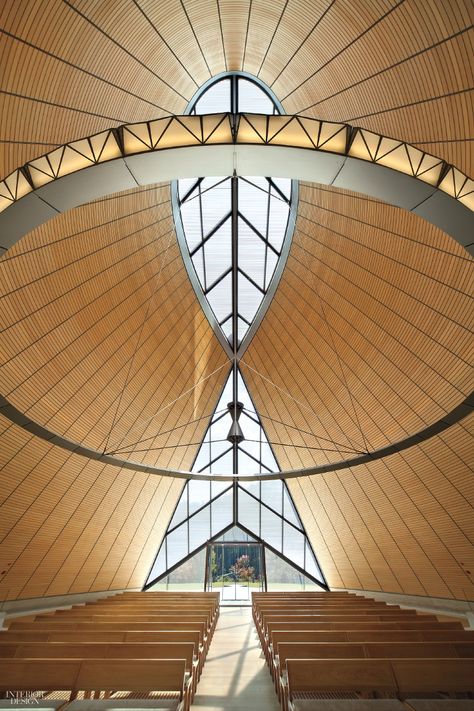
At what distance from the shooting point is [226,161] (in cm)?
1002

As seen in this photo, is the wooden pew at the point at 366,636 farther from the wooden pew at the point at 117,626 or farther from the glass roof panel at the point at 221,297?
the glass roof panel at the point at 221,297

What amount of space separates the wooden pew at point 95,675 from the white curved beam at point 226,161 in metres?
7.81

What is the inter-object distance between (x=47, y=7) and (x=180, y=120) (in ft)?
11.9

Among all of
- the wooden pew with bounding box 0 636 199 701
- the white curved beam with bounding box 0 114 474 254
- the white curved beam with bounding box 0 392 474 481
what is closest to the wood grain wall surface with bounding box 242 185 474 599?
the white curved beam with bounding box 0 392 474 481

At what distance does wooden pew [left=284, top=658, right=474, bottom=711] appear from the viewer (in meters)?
6.46

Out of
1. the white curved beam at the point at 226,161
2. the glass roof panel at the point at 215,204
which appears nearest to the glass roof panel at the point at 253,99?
the glass roof panel at the point at 215,204

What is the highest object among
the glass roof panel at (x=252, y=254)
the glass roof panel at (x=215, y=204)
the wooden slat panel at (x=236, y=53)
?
the glass roof panel at (x=252, y=254)

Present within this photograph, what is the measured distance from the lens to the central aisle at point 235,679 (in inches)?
326

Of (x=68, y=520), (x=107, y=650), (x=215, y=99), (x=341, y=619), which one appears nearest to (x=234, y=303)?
(x=215, y=99)

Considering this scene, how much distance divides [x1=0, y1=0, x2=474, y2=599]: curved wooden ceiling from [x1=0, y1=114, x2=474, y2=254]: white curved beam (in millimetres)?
1863

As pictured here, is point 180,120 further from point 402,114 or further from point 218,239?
point 218,239

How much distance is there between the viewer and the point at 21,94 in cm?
1000

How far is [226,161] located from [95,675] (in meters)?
10.00

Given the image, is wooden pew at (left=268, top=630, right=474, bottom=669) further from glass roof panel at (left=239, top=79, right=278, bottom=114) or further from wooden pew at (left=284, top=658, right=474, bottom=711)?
glass roof panel at (left=239, top=79, right=278, bottom=114)
